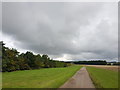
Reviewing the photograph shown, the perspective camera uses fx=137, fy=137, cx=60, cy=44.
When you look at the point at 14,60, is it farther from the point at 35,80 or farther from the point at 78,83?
the point at 78,83

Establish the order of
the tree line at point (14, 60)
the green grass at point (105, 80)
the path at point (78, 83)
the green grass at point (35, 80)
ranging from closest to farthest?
the path at point (78, 83) → the green grass at point (105, 80) → the green grass at point (35, 80) → the tree line at point (14, 60)

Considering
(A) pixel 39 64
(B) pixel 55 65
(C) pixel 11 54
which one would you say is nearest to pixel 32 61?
(A) pixel 39 64

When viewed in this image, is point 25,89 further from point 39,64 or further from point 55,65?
point 55,65

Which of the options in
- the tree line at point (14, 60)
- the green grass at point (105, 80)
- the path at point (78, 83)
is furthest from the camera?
the tree line at point (14, 60)

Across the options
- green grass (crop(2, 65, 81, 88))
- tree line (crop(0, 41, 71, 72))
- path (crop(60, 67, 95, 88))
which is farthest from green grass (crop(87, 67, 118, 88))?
tree line (crop(0, 41, 71, 72))

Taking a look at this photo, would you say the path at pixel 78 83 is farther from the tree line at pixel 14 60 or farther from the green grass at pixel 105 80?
the tree line at pixel 14 60

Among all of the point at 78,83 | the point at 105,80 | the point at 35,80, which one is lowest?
the point at 35,80

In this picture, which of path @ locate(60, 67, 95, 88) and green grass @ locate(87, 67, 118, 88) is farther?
green grass @ locate(87, 67, 118, 88)

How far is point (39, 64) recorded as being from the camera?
7856 cm

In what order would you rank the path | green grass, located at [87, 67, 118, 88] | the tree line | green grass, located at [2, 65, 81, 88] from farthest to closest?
1. the tree line
2. green grass, located at [2, 65, 81, 88]
3. green grass, located at [87, 67, 118, 88]
4. the path

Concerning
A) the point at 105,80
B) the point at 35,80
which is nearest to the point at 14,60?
the point at 35,80

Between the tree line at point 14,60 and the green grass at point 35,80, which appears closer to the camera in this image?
the green grass at point 35,80

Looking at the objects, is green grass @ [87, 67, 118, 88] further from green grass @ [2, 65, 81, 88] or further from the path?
green grass @ [2, 65, 81, 88]

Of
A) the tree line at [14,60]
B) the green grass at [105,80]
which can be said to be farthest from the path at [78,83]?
the tree line at [14,60]
